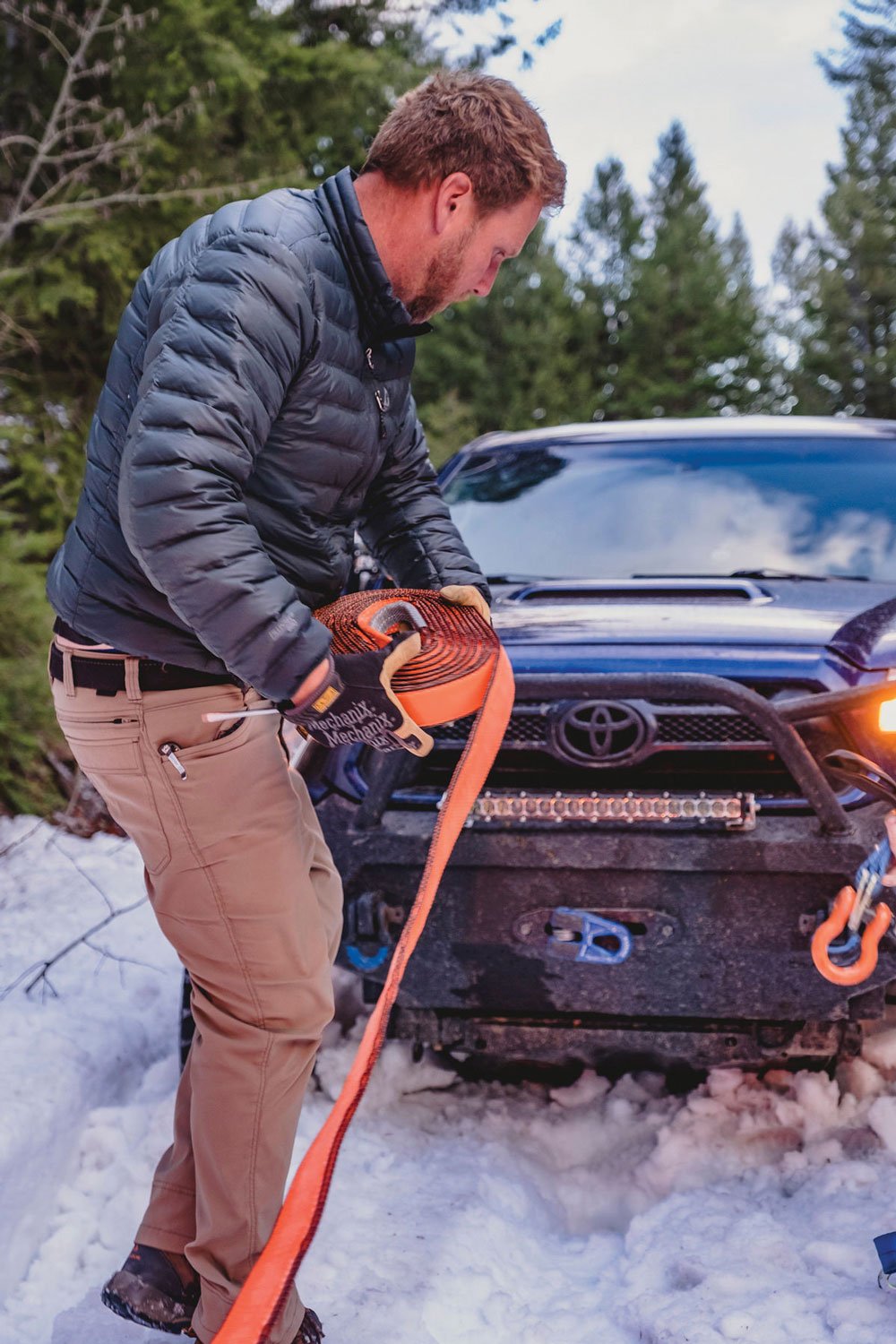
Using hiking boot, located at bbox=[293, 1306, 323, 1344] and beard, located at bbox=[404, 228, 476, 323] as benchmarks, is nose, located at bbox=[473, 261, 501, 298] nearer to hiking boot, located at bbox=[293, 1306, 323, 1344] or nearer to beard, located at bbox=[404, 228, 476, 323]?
beard, located at bbox=[404, 228, 476, 323]

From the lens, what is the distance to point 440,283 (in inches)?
87.5

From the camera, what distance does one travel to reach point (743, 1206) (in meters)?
2.90

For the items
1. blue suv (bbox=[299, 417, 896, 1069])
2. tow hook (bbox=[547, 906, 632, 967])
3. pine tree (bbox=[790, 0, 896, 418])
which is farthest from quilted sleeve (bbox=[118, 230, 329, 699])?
pine tree (bbox=[790, 0, 896, 418])

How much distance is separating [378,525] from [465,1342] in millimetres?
1758

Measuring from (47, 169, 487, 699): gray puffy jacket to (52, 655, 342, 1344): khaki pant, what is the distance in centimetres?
16

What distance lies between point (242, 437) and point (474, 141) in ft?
2.17

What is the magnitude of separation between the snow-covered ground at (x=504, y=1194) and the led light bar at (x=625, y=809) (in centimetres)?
93

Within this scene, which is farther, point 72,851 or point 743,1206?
point 72,851

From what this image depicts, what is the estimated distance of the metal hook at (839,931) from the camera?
8.19 feet

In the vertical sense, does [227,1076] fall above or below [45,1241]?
above

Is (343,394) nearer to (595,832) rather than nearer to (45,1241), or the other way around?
(595,832)

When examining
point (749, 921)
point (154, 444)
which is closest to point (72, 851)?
point (749, 921)

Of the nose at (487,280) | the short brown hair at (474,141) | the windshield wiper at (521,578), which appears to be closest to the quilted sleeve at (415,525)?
the nose at (487,280)

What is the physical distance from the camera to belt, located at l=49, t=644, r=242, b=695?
220 centimetres
